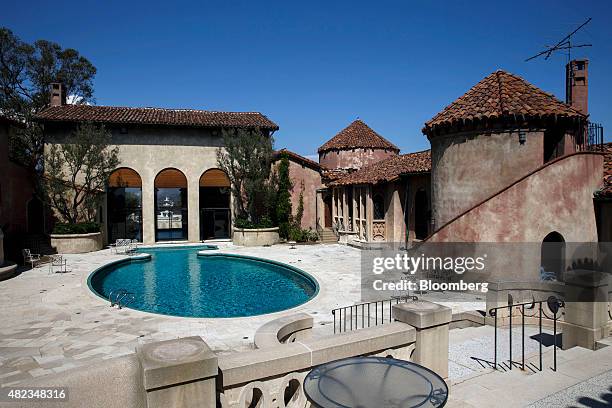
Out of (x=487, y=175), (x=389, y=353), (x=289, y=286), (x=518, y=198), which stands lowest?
(x=289, y=286)

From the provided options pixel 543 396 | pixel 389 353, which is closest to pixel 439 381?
pixel 389 353

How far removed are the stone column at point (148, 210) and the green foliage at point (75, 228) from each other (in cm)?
443

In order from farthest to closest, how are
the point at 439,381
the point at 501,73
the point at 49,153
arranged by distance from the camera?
the point at 49,153, the point at 501,73, the point at 439,381

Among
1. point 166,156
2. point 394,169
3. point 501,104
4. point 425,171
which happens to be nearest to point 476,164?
point 501,104

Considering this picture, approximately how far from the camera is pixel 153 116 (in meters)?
30.8

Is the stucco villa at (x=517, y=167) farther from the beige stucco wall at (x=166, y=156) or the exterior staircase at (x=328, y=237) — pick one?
the beige stucco wall at (x=166, y=156)

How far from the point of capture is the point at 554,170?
12898 millimetres

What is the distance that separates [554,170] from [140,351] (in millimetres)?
13741

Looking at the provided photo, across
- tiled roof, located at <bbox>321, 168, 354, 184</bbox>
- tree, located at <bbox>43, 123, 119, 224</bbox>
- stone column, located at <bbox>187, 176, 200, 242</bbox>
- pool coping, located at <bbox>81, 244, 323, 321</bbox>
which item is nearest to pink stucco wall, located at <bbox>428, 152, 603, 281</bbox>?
pool coping, located at <bbox>81, 244, 323, 321</bbox>

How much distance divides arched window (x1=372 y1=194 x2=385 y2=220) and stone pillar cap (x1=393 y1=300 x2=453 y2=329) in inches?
841

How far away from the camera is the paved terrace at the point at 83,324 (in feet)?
28.1

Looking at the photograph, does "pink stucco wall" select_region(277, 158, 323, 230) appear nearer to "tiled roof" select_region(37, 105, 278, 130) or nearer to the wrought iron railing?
"tiled roof" select_region(37, 105, 278, 130)

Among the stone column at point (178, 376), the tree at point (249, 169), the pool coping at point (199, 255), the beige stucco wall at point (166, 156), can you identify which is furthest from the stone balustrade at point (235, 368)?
the beige stucco wall at point (166, 156)

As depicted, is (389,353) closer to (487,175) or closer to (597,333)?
(597,333)
